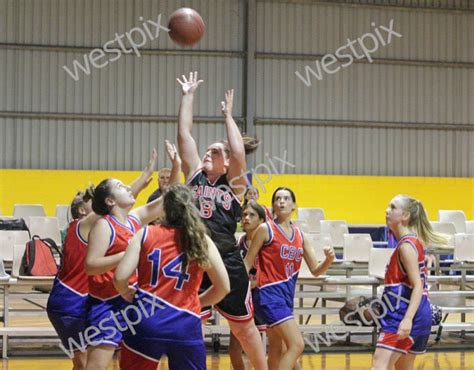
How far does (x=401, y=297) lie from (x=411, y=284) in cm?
11

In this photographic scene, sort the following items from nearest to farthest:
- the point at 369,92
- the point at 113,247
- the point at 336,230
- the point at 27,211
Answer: the point at 113,247 → the point at 336,230 → the point at 27,211 → the point at 369,92

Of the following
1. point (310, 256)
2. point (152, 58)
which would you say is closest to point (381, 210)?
point (152, 58)

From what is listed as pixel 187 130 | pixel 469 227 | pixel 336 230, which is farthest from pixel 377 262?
pixel 469 227

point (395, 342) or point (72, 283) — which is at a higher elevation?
point (72, 283)

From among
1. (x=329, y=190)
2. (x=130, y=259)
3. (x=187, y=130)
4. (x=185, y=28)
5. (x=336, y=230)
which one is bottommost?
(x=336, y=230)

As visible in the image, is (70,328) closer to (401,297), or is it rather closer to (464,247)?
(401,297)

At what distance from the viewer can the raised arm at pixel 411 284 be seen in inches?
202

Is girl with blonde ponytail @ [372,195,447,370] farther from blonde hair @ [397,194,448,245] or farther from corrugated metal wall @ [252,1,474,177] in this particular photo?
corrugated metal wall @ [252,1,474,177]

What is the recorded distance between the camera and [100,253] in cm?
463

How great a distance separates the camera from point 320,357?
8773mm

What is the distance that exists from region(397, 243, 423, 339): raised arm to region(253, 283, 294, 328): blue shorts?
1238 millimetres

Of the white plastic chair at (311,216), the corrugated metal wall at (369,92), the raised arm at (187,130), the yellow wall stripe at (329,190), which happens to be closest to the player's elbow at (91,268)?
the raised arm at (187,130)

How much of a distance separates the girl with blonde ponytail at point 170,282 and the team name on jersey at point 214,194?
1536 mm

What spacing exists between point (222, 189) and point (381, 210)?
46.3 feet
